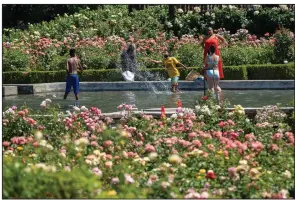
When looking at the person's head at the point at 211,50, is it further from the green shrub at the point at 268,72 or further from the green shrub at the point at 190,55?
the green shrub at the point at 190,55

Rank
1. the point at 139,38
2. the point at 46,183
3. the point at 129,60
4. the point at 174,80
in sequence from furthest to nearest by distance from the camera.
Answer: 1. the point at 139,38
2. the point at 129,60
3. the point at 174,80
4. the point at 46,183

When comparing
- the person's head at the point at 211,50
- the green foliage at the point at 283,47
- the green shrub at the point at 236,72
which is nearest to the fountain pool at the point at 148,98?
the person's head at the point at 211,50

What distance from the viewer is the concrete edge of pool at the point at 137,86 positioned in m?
18.2

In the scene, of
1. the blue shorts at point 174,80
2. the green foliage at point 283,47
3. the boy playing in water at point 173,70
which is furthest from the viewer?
the green foliage at point 283,47

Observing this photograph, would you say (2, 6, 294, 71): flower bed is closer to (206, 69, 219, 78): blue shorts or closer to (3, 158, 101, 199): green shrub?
(206, 69, 219, 78): blue shorts

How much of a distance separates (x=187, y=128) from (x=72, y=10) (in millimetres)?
24816

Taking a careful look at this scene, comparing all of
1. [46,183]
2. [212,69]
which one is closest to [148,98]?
[212,69]

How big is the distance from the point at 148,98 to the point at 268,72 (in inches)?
151

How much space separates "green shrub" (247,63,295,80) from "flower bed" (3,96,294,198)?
33.1ft

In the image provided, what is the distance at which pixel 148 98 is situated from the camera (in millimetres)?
16828

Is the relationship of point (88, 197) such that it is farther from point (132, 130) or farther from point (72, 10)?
point (72, 10)

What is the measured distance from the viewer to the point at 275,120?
9906 mm

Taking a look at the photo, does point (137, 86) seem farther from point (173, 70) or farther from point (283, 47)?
point (283, 47)

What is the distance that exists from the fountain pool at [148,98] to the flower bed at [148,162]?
16.8 feet
